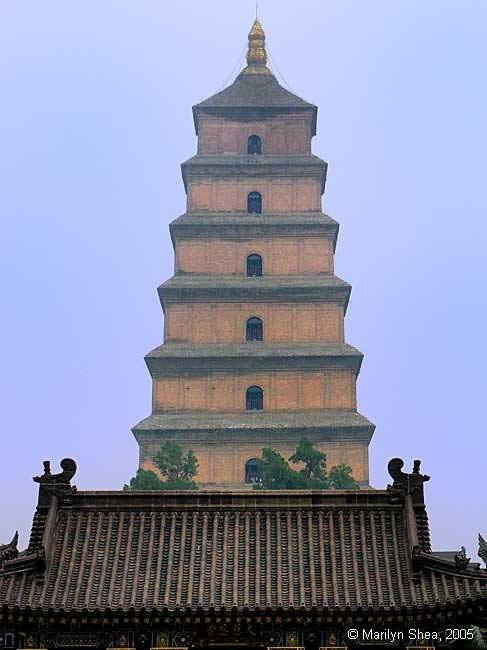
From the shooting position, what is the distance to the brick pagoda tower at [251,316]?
51.4 m

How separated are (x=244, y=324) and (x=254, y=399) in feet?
10.9

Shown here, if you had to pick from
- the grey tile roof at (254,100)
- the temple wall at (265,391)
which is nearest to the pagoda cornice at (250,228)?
the grey tile roof at (254,100)

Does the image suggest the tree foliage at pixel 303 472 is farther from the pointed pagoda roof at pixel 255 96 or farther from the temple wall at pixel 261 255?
the pointed pagoda roof at pixel 255 96

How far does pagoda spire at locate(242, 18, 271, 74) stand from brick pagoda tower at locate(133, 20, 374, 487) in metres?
4.74

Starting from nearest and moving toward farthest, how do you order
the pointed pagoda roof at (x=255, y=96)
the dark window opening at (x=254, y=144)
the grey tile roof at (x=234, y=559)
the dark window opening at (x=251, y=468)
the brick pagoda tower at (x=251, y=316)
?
the grey tile roof at (x=234, y=559)
the dark window opening at (x=251, y=468)
the brick pagoda tower at (x=251, y=316)
the dark window opening at (x=254, y=144)
the pointed pagoda roof at (x=255, y=96)

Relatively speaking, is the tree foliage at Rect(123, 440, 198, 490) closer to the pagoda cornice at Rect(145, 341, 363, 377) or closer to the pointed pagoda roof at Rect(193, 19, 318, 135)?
the pagoda cornice at Rect(145, 341, 363, 377)

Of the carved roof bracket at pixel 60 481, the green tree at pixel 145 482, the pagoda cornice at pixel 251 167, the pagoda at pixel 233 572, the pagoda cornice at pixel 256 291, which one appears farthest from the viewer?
the pagoda cornice at pixel 251 167

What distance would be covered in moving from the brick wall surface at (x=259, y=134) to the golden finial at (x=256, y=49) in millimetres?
4928

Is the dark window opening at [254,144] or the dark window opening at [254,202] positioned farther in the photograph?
the dark window opening at [254,144]

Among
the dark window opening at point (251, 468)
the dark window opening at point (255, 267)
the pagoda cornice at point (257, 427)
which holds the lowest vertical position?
the dark window opening at point (251, 468)

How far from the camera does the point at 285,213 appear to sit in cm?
5691

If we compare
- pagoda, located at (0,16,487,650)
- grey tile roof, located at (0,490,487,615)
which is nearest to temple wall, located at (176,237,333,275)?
pagoda, located at (0,16,487,650)

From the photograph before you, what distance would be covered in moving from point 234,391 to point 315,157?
12.3m

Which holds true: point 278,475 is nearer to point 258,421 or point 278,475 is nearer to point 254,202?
point 258,421
